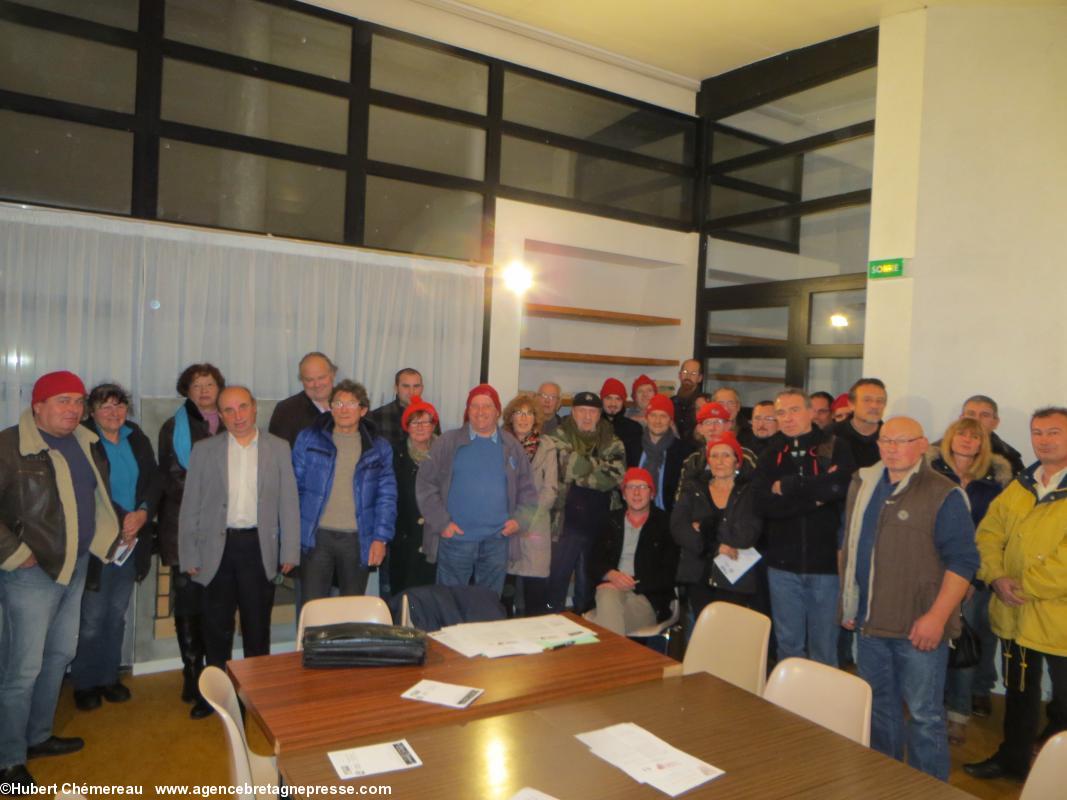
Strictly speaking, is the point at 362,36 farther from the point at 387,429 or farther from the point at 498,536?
the point at 498,536

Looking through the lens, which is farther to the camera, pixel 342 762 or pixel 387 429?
pixel 387 429

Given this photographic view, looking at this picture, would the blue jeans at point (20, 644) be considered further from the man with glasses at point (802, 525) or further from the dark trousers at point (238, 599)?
the man with glasses at point (802, 525)

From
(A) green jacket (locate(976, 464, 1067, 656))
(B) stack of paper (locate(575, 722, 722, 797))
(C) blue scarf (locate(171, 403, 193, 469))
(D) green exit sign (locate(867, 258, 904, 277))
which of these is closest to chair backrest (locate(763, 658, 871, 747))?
(B) stack of paper (locate(575, 722, 722, 797))

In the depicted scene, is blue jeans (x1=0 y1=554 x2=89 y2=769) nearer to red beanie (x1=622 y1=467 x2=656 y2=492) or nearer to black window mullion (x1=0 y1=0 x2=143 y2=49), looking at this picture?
red beanie (x1=622 y1=467 x2=656 y2=492)

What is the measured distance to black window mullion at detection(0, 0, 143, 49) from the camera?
157 inches

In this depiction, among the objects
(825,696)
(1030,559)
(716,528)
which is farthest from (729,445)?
(825,696)

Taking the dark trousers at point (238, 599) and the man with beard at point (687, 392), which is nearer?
the dark trousers at point (238, 599)

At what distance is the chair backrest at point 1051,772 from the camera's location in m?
1.79

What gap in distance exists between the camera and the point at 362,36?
4984 millimetres

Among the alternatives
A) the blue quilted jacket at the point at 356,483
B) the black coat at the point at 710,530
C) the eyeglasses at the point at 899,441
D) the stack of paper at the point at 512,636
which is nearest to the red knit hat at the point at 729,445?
the black coat at the point at 710,530

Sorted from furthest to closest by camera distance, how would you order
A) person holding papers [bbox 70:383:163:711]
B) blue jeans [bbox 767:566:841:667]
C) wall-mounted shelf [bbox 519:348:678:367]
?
1. wall-mounted shelf [bbox 519:348:678:367]
2. person holding papers [bbox 70:383:163:711]
3. blue jeans [bbox 767:566:841:667]

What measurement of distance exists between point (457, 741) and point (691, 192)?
18.2 ft

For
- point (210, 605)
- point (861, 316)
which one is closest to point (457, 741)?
point (210, 605)

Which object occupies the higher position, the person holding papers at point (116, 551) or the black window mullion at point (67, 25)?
the black window mullion at point (67, 25)
